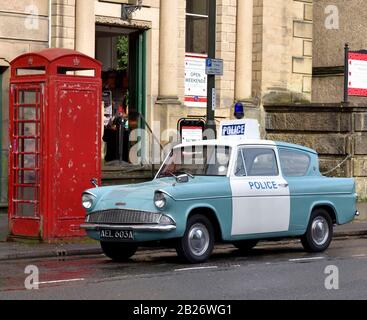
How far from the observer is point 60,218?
52.4ft

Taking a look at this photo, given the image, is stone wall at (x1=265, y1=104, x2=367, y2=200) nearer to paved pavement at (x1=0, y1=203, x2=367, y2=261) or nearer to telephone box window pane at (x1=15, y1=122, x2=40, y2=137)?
paved pavement at (x1=0, y1=203, x2=367, y2=261)

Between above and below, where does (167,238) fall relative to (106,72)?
below

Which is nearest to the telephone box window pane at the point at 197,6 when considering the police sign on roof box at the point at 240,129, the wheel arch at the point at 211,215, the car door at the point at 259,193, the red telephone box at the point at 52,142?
the police sign on roof box at the point at 240,129

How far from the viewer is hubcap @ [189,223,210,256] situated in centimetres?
1334

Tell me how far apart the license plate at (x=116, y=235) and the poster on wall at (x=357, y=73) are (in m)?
13.3

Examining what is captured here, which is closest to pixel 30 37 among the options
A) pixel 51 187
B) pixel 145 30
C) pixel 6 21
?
pixel 6 21

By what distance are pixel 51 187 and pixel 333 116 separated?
11312 mm

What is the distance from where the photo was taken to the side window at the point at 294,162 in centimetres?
1508

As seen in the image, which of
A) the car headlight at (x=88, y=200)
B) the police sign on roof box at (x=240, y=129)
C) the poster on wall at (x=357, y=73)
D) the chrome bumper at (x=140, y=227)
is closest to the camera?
the chrome bumper at (x=140, y=227)

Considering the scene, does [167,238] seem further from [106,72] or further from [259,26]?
[259,26]

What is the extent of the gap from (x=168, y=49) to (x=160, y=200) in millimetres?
10959

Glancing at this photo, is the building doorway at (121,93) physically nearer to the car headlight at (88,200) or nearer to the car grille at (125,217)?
the car headlight at (88,200)

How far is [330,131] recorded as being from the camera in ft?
83.4

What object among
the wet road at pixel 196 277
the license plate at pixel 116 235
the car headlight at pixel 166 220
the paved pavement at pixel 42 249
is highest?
the car headlight at pixel 166 220
